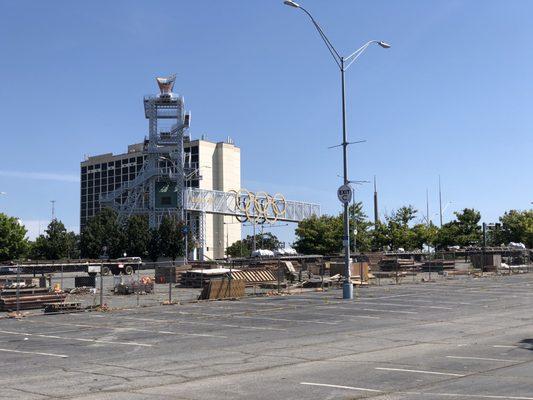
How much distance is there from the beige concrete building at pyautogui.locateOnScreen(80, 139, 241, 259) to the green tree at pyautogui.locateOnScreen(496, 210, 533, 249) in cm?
7185

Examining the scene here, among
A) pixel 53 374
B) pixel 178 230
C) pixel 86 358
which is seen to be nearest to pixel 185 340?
pixel 86 358

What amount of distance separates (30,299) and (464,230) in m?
66.4

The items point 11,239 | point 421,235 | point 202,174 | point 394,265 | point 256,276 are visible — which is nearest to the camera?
point 256,276

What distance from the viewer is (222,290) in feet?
95.0

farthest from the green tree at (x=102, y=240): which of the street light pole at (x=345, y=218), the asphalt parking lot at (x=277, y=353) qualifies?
the asphalt parking lot at (x=277, y=353)

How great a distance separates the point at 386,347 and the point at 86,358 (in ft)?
21.2

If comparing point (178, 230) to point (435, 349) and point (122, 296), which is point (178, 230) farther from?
point (435, 349)

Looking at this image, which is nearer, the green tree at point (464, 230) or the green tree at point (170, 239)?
the green tree at point (464, 230)

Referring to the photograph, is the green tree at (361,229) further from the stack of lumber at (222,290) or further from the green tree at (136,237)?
the stack of lumber at (222,290)

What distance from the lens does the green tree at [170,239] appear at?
92438 millimetres

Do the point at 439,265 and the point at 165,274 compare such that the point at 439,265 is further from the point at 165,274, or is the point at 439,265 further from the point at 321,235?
the point at 321,235

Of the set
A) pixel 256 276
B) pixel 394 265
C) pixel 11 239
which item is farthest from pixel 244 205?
pixel 256 276

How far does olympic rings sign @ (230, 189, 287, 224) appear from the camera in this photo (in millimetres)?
118750

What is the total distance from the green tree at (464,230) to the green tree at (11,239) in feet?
180
